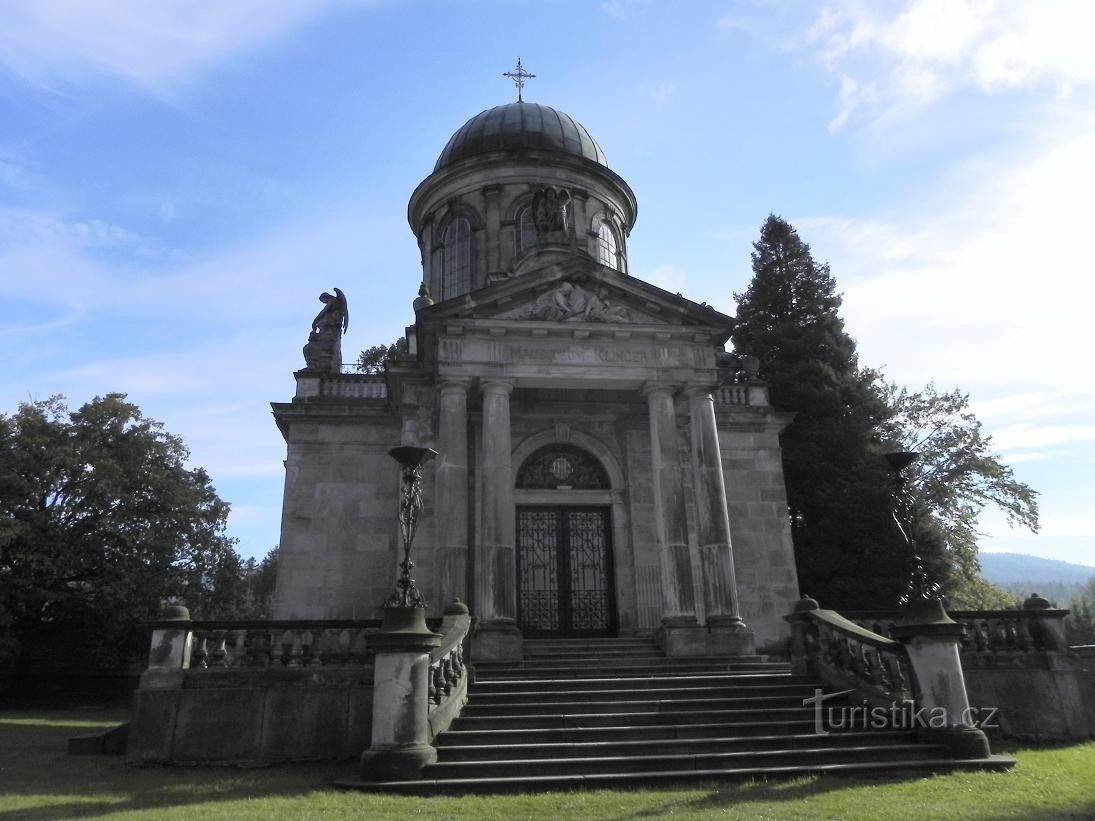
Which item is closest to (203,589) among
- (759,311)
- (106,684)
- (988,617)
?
(106,684)

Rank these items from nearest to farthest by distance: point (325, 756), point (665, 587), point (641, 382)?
point (325, 756) < point (665, 587) < point (641, 382)

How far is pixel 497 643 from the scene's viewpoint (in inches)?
517

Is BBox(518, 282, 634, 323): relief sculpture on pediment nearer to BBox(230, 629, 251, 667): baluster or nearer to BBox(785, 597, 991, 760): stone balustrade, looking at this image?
BBox(785, 597, 991, 760): stone balustrade

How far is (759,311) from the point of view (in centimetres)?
3038

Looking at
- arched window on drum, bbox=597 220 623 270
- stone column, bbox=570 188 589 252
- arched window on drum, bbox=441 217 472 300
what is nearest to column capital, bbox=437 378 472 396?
arched window on drum, bbox=441 217 472 300

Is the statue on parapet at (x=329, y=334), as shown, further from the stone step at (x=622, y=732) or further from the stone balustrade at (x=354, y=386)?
the stone step at (x=622, y=732)

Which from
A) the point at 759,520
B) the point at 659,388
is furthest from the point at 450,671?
the point at 759,520

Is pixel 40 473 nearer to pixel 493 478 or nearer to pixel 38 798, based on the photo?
pixel 493 478

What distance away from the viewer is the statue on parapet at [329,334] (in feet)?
63.6

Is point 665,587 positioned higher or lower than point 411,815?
higher

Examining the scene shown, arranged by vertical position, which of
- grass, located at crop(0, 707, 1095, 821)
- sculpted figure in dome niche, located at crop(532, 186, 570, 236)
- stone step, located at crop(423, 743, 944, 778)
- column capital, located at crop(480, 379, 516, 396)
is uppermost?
sculpted figure in dome niche, located at crop(532, 186, 570, 236)

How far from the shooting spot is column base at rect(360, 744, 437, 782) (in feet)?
28.1

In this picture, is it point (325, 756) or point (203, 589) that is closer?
point (325, 756)

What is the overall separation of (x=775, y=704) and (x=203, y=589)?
974 inches
